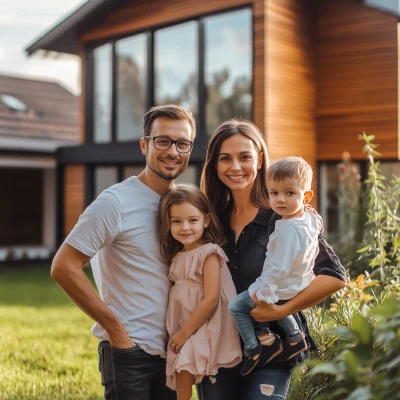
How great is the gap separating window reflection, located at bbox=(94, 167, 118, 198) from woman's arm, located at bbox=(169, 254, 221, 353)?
12855 millimetres

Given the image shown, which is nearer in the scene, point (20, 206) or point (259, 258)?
point (259, 258)

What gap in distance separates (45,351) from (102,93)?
979cm

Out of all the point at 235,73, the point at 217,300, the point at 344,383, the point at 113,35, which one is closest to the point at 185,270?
the point at 217,300

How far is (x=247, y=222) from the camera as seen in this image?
3260 mm

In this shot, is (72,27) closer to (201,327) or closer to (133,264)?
(133,264)

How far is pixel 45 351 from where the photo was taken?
688 cm

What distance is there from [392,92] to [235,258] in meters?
10.2

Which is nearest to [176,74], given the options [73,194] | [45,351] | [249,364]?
[73,194]

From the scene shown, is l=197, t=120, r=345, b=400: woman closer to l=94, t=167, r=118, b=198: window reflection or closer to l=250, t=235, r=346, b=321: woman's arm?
l=250, t=235, r=346, b=321: woman's arm

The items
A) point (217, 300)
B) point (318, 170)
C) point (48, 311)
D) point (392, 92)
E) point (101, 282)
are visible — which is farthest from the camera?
point (318, 170)

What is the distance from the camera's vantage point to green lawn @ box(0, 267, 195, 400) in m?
5.63

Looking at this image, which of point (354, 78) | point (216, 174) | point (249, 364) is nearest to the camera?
point (249, 364)

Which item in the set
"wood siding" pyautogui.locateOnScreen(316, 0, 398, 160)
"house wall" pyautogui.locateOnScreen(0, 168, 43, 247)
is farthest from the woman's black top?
"house wall" pyautogui.locateOnScreen(0, 168, 43, 247)

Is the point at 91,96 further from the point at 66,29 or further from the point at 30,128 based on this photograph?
the point at 30,128
